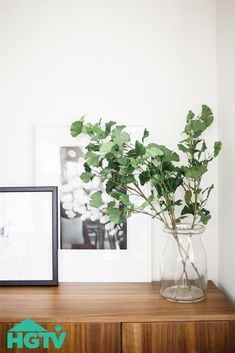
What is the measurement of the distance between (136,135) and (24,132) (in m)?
0.52

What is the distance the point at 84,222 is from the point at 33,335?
1.74 feet

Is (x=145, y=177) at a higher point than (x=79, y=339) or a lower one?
higher

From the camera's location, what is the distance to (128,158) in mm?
1357

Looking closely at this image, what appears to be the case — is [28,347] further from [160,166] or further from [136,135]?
[136,135]

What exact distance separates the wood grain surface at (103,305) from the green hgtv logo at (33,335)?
0.03 metres

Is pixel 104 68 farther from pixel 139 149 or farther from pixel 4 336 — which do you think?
pixel 4 336

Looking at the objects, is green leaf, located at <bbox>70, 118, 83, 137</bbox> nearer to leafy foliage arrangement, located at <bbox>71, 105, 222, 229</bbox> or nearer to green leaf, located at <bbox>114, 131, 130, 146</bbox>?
leafy foliage arrangement, located at <bbox>71, 105, 222, 229</bbox>

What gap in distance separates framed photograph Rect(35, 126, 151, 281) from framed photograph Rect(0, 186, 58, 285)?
2.3 inches

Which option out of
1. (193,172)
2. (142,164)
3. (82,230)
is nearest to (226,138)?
(193,172)

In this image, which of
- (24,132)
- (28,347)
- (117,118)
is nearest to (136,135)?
(117,118)

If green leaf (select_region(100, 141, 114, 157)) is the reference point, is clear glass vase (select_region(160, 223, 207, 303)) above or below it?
below

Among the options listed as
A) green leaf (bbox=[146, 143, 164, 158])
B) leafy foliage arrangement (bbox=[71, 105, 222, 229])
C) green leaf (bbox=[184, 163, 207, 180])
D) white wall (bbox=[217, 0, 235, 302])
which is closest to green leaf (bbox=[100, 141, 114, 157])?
leafy foliage arrangement (bbox=[71, 105, 222, 229])

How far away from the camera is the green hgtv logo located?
4.02 feet

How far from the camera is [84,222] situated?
5.30 feet
